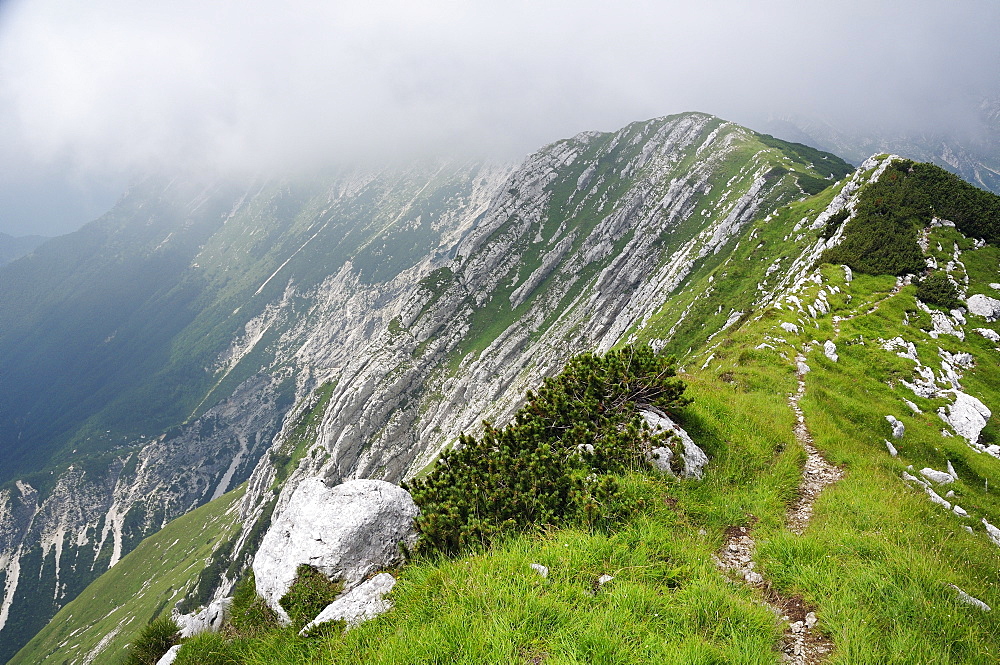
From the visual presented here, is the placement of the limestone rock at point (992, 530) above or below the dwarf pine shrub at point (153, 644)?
above

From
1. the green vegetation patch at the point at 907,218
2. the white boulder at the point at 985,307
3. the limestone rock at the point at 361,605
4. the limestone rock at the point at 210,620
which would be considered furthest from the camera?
the green vegetation patch at the point at 907,218

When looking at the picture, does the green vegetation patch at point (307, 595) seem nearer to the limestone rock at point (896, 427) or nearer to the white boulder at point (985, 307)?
the limestone rock at point (896, 427)

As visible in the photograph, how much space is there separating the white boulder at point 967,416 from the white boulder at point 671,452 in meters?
16.0

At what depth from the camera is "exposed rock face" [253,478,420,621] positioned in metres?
7.84

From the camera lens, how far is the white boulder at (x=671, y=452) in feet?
30.3

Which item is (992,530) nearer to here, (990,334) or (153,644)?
(153,644)

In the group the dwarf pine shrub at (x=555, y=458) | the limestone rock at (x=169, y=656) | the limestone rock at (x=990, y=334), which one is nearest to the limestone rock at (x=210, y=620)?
the limestone rock at (x=169, y=656)

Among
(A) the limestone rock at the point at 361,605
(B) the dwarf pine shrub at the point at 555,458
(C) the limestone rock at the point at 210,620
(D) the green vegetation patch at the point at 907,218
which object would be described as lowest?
A: (C) the limestone rock at the point at 210,620

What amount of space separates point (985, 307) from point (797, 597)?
3421 cm

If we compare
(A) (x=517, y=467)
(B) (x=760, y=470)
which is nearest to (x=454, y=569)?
(A) (x=517, y=467)

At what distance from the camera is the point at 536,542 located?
677 centimetres

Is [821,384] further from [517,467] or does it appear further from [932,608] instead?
[517,467]

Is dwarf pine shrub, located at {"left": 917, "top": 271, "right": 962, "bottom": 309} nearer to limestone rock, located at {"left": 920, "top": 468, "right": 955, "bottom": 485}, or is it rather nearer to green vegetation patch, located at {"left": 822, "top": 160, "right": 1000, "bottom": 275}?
green vegetation patch, located at {"left": 822, "top": 160, "right": 1000, "bottom": 275}

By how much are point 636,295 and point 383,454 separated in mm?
122911
